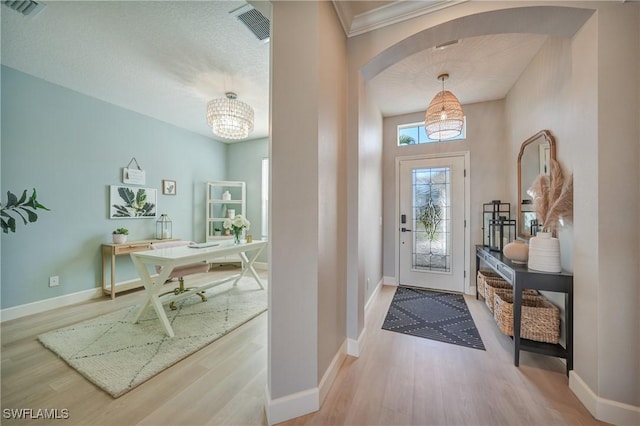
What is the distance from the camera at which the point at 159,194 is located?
4066 mm

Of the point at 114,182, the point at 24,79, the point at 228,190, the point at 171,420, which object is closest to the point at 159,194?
the point at 114,182

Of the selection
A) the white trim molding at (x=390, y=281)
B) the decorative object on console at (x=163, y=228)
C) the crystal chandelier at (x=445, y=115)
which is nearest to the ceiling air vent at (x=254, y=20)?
the crystal chandelier at (x=445, y=115)

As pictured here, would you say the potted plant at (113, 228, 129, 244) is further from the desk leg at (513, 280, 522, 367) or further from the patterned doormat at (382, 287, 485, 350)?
the desk leg at (513, 280, 522, 367)

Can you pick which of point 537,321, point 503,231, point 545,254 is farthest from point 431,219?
point 537,321

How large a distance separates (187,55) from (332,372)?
3097 mm

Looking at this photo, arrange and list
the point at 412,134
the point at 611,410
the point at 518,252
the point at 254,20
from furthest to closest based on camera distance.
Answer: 1. the point at 412,134
2. the point at 518,252
3. the point at 254,20
4. the point at 611,410

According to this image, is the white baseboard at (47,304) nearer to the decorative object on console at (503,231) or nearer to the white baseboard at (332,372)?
the white baseboard at (332,372)

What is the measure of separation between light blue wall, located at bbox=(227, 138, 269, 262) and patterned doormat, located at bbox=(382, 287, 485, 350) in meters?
2.94

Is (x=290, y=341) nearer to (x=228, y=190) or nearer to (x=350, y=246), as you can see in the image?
(x=350, y=246)

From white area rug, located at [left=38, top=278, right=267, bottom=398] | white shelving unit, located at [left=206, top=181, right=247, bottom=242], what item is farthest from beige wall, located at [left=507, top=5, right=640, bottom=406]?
white shelving unit, located at [left=206, top=181, right=247, bottom=242]

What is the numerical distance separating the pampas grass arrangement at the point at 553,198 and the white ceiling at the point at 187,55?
1299 millimetres

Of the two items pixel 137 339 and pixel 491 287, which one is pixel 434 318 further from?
pixel 137 339

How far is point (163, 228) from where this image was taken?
411 cm

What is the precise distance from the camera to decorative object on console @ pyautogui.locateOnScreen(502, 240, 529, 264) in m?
2.08
